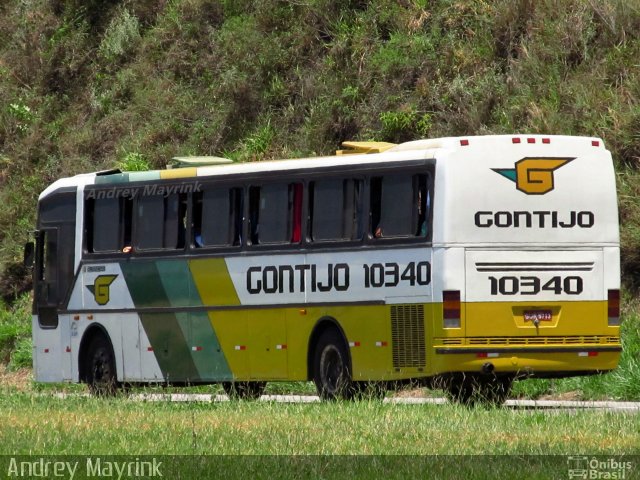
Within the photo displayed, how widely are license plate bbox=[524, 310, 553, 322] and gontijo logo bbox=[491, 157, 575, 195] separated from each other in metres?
1.37

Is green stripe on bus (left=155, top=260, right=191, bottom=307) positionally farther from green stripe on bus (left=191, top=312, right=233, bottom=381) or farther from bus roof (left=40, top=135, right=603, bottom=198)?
bus roof (left=40, top=135, right=603, bottom=198)

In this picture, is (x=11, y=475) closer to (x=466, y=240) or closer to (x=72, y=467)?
(x=72, y=467)

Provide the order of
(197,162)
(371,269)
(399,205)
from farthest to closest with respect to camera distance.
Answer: (197,162) < (371,269) < (399,205)

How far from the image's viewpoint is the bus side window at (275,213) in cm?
2016

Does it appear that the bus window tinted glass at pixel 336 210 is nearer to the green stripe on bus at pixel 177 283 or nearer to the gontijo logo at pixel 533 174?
the gontijo logo at pixel 533 174

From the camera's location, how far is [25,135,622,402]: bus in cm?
1819

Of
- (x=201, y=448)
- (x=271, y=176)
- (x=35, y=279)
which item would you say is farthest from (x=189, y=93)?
(x=201, y=448)

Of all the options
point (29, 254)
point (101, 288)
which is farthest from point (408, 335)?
point (29, 254)

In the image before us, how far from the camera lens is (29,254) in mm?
24688

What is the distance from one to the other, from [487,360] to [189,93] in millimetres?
19135

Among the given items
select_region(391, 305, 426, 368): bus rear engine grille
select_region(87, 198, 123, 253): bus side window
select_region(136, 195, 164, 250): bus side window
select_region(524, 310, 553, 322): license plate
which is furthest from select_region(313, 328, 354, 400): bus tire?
select_region(87, 198, 123, 253): bus side window

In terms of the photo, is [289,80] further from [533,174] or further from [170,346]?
[533,174]

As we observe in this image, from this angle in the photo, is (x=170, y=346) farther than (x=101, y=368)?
No

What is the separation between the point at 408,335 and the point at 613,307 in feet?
7.97
